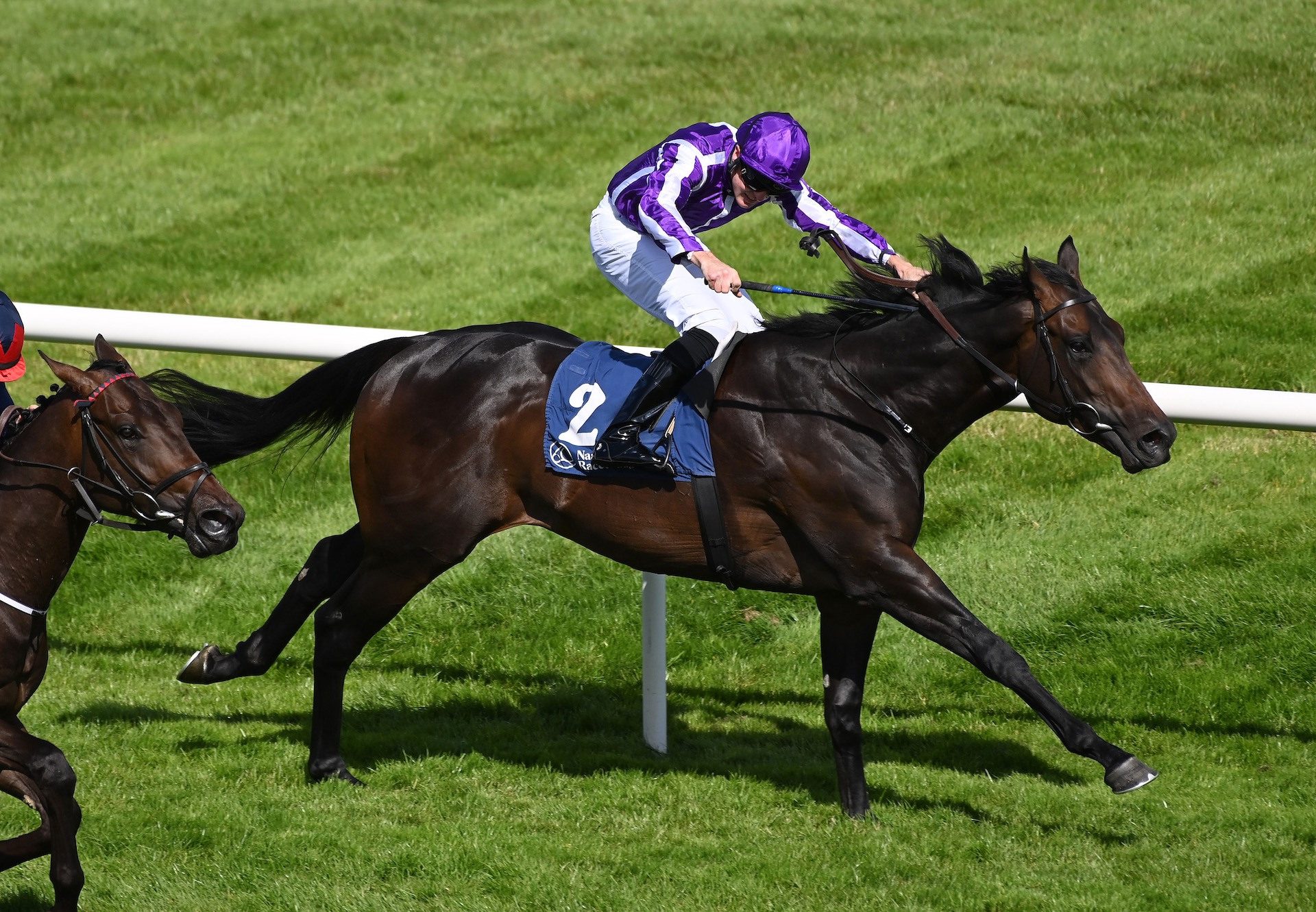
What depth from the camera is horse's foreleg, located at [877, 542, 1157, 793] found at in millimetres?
5207

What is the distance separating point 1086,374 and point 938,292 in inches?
25.9

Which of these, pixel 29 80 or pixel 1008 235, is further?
pixel 29 80

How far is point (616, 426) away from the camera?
566 centimetres

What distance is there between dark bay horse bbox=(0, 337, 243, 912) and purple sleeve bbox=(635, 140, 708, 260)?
180 centimetres

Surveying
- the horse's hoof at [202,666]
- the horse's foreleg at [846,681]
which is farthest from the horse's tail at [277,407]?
the horse's foreleg at [846,681]

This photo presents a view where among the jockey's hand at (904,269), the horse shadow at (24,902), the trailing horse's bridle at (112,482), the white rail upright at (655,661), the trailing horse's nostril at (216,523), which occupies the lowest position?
the white rail upright at (655,661)

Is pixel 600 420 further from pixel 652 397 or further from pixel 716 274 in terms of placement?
pixel 716 274

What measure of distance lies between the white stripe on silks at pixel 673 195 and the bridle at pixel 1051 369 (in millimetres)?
548

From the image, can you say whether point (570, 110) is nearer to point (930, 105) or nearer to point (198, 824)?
point (930, 105)

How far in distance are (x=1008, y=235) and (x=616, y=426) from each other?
20.4 ft

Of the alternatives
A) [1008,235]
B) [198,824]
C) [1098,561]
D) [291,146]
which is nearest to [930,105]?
[1008,235]

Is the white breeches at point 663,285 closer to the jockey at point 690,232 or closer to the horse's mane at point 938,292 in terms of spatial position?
the jockey at point 690,232

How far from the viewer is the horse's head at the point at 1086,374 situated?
5.30 metres

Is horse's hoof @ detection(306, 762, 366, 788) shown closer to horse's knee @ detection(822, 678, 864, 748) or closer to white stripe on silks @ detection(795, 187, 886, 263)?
horse's knee @ detection(822, 678, 864, 748)
